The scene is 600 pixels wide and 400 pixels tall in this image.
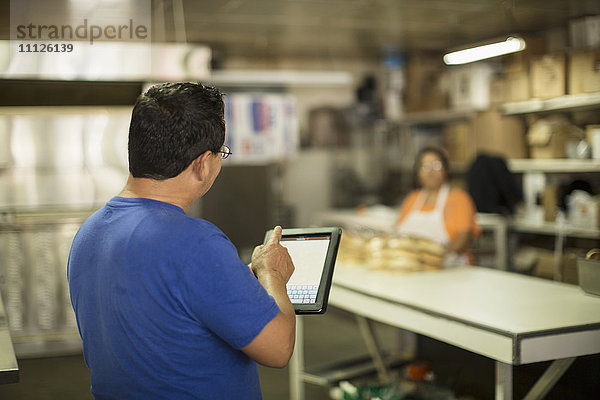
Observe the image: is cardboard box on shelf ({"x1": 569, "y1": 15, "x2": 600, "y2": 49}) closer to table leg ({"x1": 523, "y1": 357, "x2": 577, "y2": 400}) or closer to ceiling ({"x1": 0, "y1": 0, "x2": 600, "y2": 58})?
ceiling ({"x1": 0, "y1": 0, "x2": 600, "y2": 58})

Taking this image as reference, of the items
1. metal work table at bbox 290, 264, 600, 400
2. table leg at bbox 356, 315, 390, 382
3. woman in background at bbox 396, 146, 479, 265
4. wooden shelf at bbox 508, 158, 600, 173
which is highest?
wooden shelf at bbox 508, 158, 600, 173

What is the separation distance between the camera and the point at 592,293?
2.75 metres

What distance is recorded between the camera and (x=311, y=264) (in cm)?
185

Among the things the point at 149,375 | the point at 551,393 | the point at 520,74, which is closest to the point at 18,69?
the point at 149,375

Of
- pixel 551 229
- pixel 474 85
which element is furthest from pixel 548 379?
pixel 474 85

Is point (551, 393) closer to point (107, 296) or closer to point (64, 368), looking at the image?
point (107, 296)

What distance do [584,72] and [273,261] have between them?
7.36 feet

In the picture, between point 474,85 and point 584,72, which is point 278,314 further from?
point 474,85

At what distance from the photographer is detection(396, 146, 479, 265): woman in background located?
4477 mm

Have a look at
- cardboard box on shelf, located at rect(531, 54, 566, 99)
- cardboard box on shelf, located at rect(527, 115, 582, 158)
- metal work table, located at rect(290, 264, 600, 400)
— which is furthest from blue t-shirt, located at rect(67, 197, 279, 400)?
cardboard box on shelf, located at rect(527, 115, 582, 158)

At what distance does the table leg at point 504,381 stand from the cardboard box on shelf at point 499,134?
11.8 ft

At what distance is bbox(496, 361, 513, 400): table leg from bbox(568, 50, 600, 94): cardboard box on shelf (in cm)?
145

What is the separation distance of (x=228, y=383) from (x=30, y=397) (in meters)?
3.10

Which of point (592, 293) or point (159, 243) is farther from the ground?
point (159, 243)
